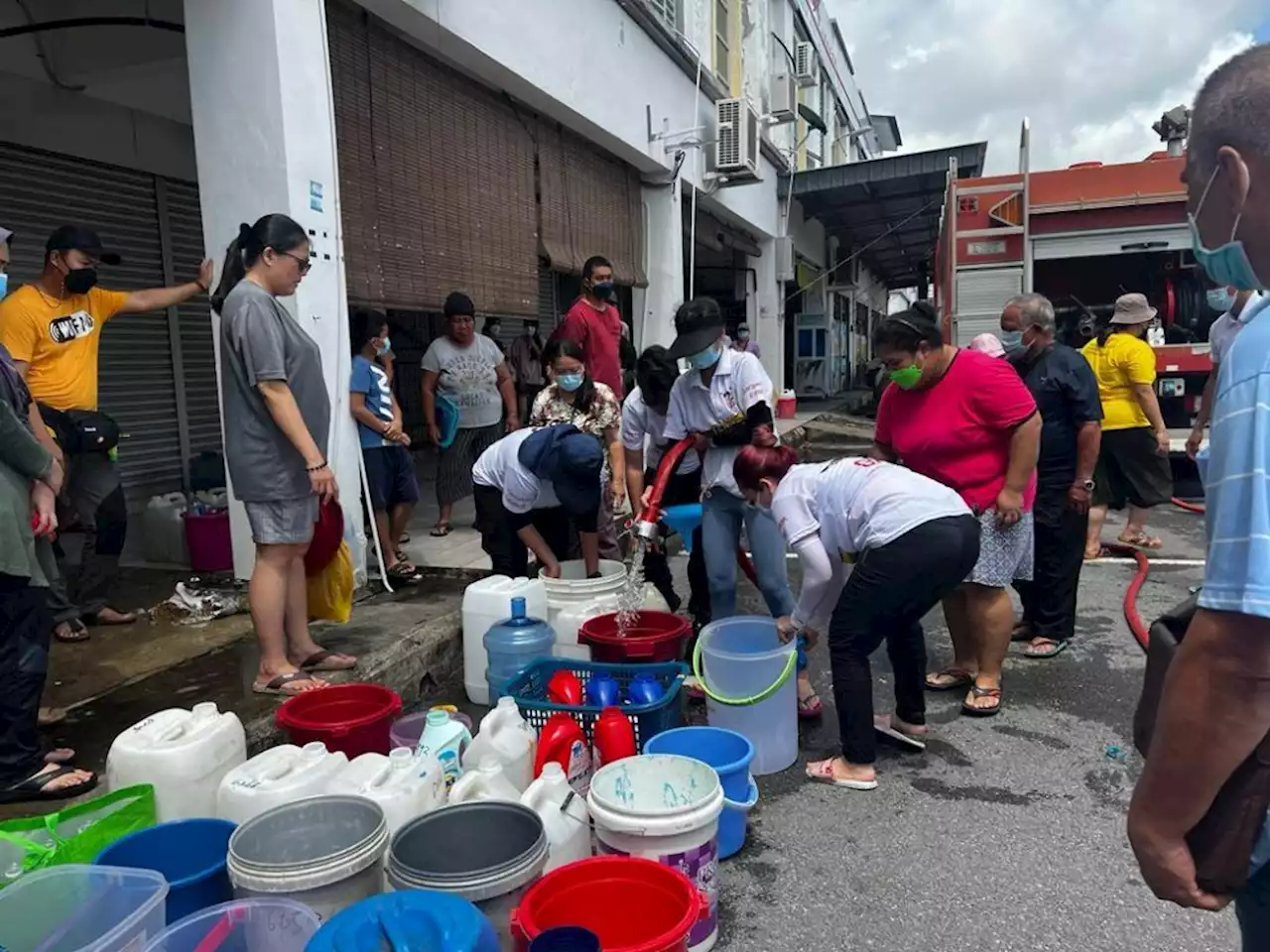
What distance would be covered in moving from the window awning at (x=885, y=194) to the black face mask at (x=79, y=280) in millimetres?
8326

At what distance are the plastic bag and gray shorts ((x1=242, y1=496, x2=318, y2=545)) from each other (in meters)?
1.29

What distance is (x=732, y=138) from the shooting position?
35.9ft

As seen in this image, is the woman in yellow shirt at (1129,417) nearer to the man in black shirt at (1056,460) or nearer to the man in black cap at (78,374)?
the man in black shirt at (1056,460)

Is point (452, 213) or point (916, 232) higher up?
point (916, 232)

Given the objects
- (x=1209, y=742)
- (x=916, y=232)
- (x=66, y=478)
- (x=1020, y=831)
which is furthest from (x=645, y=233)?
(x=916, y=232)

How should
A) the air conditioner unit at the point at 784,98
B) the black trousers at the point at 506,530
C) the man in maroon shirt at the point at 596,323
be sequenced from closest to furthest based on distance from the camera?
the black trousers at the point at 506,530, the man in maroon shirt at the point at 596,323, the air conditioner unit at the point at 784,98

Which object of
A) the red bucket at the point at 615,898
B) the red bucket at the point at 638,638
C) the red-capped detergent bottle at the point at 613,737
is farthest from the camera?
the red bucket at the point at 638,638

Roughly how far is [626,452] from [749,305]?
11661 millimetres

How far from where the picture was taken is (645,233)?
1014 cm

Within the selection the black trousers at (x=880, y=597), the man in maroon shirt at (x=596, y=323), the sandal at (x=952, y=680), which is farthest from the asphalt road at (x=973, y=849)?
the man in maroon shirt at (x=596, y=323)

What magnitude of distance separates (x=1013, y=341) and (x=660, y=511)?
241 centimetres

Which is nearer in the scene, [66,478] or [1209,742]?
[1209,742]

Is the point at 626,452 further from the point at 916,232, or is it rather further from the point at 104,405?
the point at 916,232

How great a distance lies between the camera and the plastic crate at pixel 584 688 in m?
3.01
